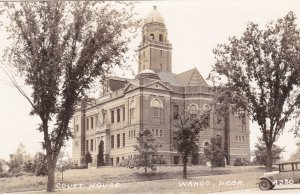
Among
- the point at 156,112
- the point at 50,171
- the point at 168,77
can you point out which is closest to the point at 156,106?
the point at 156,112

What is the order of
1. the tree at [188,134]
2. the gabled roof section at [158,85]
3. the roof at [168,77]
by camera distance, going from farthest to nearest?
the roof at [168,77]
the gabled roof section at [158,85]
the tree at [188,134]

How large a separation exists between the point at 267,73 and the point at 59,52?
38.3 feet

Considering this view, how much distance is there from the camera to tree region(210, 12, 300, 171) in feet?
76.7

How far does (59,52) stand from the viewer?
19.7m

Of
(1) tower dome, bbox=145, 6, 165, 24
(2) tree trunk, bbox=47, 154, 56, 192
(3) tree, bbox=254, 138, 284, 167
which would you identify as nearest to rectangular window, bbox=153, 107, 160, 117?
(1) tower dome, bbox=145, 6, 165, 24

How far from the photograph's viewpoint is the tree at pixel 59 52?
19594 mm

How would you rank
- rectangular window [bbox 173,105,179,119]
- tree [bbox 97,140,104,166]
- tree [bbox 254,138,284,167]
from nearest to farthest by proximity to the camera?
rectangular window [bbox 173,105,179,119], tree [bbox 254,138,284,167], tree [bbox 97,140,104,166]

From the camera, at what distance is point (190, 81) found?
43344mm

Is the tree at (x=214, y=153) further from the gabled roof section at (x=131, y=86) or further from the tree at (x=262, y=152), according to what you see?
the gabled roof section at (x=131, y=86)

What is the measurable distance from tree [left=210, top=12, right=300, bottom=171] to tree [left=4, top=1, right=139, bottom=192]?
23.1 ft

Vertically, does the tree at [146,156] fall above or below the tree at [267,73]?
below

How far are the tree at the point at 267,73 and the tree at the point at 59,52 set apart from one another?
7049 millimetres

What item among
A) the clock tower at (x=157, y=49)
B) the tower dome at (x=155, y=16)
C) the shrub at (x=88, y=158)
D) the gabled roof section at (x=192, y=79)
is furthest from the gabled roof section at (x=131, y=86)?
the shrub at (x=88, y=158)

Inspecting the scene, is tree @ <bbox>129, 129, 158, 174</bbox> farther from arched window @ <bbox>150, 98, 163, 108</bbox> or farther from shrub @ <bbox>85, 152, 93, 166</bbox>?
shrub @ <bbox>85, 152, 93, 166</bbox>
